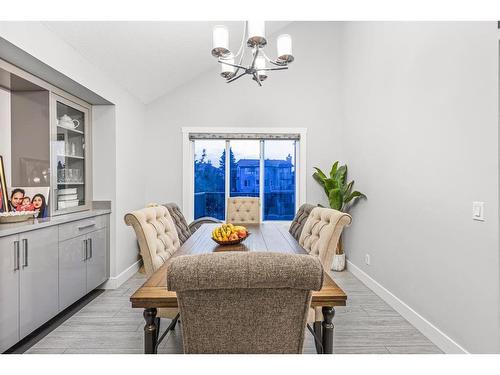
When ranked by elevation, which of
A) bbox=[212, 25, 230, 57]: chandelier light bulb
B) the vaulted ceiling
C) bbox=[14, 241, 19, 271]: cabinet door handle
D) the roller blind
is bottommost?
bbox=[14, 241, 19, 271]: cabinet door handle

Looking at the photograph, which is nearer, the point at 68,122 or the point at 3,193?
the point at 3,193

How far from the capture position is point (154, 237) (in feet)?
5.97

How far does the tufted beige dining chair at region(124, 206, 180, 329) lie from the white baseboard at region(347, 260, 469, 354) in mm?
1888

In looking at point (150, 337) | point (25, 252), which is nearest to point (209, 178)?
point (25, 252)

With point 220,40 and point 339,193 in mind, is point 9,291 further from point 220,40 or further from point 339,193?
point 339,193

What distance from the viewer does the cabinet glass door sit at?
9.21 ft

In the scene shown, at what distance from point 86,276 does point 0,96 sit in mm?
1776

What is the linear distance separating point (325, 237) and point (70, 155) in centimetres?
276

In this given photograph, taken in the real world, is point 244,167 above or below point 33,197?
above

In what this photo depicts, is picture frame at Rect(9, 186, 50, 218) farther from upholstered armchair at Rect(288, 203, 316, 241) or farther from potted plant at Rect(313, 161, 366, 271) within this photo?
potted plant at Rect(313, 161, 366, 271)

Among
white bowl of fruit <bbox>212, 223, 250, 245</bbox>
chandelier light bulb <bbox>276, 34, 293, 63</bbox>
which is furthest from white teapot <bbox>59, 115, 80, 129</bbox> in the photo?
chandelier light bulb <bbox>276, 34, 293, 63</bbox>

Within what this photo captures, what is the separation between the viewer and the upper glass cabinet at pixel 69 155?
2.76 meters

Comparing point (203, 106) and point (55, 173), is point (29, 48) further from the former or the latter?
point (203, 106)

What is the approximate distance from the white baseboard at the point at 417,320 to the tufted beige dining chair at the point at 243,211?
1526 millimetres
